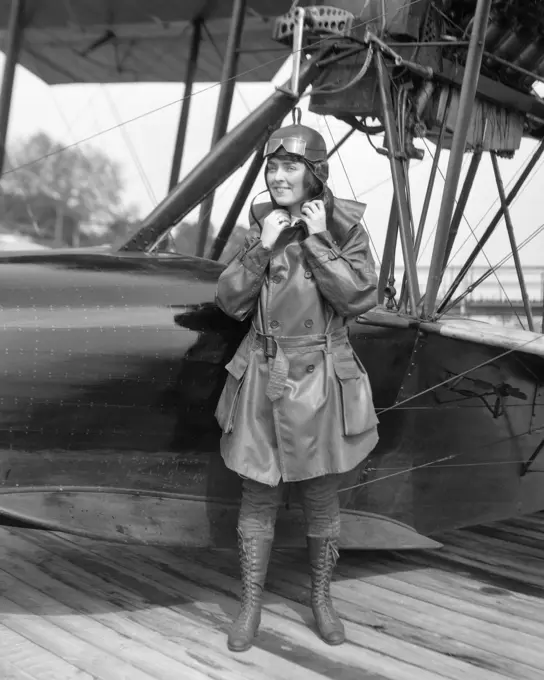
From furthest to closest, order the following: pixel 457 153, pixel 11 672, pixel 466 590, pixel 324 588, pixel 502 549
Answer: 1. pixel 502 549
2. pixel 466 590
3. pixel 457 153
4. pixel 324 588
5. pixel 11 672

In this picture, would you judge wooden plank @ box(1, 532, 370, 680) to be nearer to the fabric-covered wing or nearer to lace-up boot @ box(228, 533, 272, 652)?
lace-up boot @ box(228, 533, 272, 652)

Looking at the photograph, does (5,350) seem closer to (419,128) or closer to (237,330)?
(237,330)

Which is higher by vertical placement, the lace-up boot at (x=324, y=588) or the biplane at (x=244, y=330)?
the biplane at (x=244, y=330)

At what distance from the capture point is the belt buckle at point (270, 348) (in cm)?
270

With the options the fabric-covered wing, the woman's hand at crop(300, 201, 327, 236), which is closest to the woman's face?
the woman's hand at crop(300, 201, 327, 236)

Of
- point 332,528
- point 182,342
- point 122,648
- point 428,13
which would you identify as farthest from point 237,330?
point 428,13

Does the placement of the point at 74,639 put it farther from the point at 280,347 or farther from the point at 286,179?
the point at 286,179

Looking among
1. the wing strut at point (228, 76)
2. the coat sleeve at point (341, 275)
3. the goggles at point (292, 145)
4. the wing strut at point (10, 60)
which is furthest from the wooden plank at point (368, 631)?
the wing strut at point (10, 60)

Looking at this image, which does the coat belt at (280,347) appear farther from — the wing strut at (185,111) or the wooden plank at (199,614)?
the wing strut at (185,111)

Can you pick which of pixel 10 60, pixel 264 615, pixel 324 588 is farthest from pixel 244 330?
pixel 10 60

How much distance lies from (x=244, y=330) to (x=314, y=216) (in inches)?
23.1

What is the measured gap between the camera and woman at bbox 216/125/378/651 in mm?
2641

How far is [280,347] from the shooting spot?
2689mm

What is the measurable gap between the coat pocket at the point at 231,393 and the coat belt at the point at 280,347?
0.08 meters
